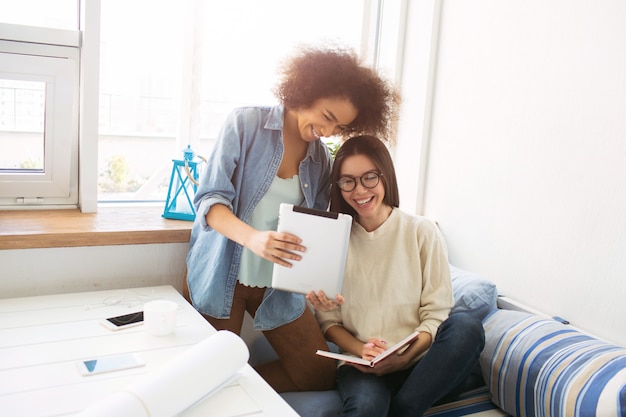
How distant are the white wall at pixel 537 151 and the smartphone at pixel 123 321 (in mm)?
1186

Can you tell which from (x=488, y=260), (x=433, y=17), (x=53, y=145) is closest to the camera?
(x=53, y=145)

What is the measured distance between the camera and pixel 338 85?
1.39 m

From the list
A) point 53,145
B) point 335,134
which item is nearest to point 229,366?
point 335,134

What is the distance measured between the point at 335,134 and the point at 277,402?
0.74 metres

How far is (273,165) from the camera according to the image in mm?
1449

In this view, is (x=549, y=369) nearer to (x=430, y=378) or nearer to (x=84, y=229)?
(x=430, y=378)

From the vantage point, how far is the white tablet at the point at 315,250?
51.4 inches

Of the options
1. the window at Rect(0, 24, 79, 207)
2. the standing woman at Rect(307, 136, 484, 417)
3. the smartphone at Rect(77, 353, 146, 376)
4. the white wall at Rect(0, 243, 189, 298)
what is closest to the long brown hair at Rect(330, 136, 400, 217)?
the standing woman at Rect(307, 136, 484, 417)

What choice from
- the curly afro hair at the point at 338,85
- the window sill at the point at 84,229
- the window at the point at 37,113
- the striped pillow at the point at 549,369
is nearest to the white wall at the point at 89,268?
the window sill at the point at 84,229

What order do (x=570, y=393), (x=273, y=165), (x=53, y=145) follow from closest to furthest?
1. (x=570, y=393)
2. (x=273, y=165)
3. (x=53, y=145)

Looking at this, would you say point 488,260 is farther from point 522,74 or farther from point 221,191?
point 221,191

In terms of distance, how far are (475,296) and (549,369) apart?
1.16 feet

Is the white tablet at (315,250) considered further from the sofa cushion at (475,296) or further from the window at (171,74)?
the window at (171,74)

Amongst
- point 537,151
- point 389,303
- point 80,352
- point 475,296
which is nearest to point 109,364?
point 80,352
